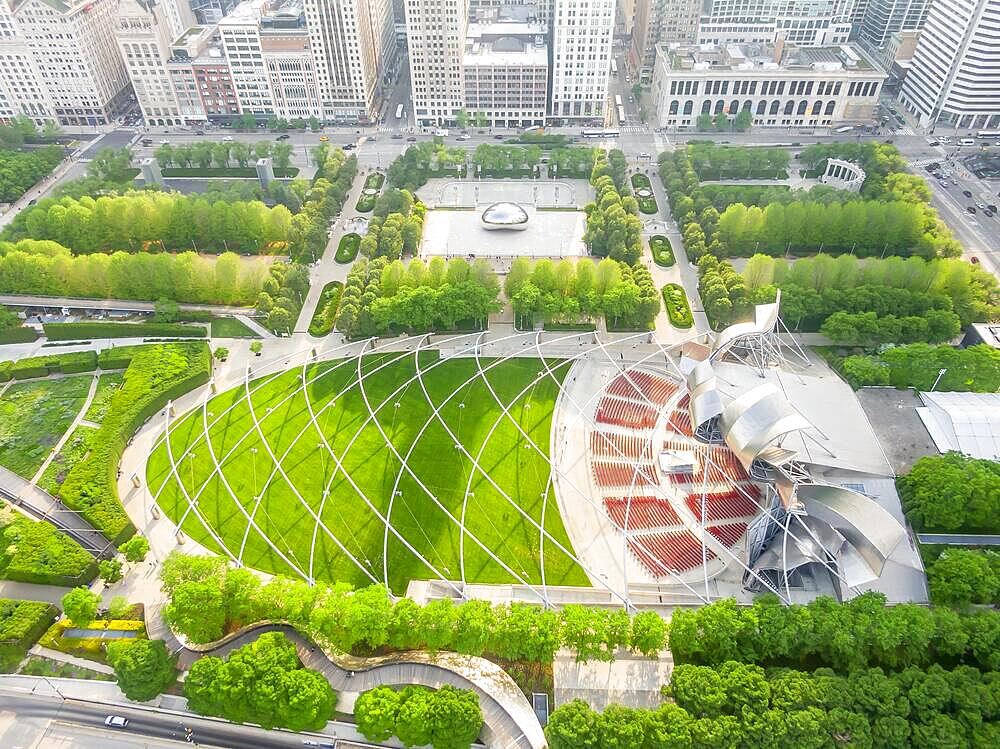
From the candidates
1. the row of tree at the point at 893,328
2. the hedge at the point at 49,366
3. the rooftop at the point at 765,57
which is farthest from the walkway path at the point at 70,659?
the rooftop at the point at 765,57

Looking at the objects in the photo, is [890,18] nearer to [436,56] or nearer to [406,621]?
[436,56]

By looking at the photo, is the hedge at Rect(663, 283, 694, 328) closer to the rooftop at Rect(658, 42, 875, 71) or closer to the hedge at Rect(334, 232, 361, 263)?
the hedge at Rect(334, 232, 361, 263)

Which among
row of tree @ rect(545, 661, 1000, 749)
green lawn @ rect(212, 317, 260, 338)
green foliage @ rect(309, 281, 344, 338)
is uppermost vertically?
row of tree @ rect(545, 661, 1000, 749)

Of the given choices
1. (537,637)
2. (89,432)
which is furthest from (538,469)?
(89,432)

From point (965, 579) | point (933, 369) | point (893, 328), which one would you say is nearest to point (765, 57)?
point (893, 328)

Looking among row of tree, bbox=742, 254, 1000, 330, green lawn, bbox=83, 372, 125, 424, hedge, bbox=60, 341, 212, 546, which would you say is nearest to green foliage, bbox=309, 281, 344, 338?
hedge, bbox=60, 341, 212, 546

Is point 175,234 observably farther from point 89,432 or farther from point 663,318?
point 663,318
